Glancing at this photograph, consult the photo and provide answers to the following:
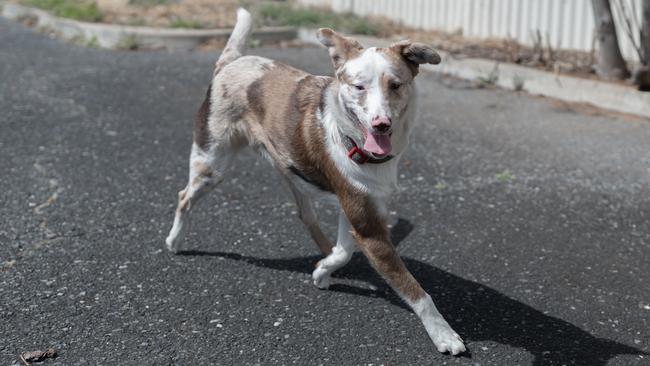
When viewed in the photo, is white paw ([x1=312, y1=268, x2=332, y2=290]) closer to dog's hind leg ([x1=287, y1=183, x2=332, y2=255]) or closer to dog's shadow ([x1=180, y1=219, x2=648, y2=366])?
dog's shadow ([x1=180, y1=219, x2=648, y2=366])

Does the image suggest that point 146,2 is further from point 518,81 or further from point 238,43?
point 238,43

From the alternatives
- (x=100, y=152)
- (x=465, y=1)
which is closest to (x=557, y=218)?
(x=100, y=152)

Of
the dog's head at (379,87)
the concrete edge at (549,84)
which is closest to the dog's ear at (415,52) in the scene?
the dog's head at (379,87)

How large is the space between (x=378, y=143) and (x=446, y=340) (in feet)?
3.03

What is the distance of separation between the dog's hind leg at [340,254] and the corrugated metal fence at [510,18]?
5284 mm

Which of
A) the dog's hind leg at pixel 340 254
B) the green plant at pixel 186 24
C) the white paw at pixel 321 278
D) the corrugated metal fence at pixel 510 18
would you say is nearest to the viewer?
the dog's hind leg at pixel 340 254

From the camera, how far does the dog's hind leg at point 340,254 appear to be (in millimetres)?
4143

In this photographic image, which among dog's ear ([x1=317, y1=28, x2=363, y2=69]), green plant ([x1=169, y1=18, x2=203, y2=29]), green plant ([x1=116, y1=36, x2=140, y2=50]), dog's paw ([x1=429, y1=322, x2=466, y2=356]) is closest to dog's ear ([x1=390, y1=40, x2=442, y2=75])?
dog's ear ([x1=317, y1=28, x2=363, y2=69])

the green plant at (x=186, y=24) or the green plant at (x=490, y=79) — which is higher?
the green plant at (x=186, y=24)

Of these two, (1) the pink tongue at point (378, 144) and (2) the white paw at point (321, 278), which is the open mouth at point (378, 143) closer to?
(1) the pink tongue at point (378, 144)

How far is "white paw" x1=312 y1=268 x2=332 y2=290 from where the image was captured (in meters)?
4.32

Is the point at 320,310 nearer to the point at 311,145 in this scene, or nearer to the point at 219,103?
the point at 311,145

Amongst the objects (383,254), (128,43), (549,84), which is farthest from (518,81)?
(383,254)

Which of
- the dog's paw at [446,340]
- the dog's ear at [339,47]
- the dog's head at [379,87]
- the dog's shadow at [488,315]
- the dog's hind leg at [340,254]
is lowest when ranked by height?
the dog's shadow at [488,315]
